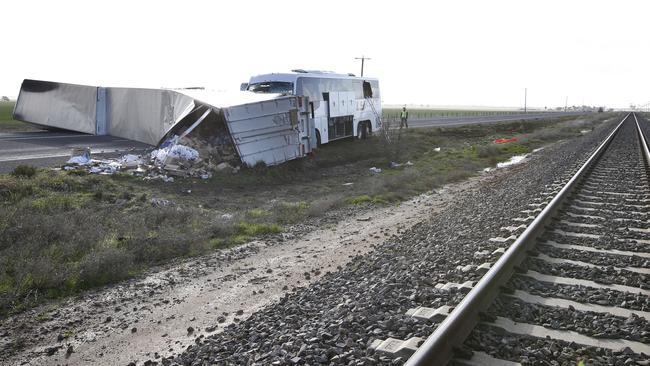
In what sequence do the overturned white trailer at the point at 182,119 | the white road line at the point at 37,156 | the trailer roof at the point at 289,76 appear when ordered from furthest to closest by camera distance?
the trailer roof at the point at 289,76 < the overturned white trailer at the point at 182,119 < the white road line at the point at 37,156

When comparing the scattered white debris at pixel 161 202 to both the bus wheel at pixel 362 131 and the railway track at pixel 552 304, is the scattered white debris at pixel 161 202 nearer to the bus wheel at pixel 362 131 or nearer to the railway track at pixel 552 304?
the railway track at pixel 552 304

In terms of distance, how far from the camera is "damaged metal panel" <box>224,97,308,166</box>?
15.9 m

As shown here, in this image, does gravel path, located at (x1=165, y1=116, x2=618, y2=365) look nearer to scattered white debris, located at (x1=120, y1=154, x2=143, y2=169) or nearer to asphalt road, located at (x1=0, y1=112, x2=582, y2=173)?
scattered white debris, located at (x1=120, y1=154, x2=143, y2=169)

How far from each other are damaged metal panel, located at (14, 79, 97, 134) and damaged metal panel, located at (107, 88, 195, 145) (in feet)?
3.01

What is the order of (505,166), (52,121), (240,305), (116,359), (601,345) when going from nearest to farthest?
1. (601,345)
2. (116,359)
3. (240,305)
4. (505,166)
5. (52,121)

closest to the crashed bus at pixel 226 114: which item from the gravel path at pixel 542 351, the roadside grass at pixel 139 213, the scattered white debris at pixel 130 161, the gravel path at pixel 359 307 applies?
the roadside grass at pixel 139 213

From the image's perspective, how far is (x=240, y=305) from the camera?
613cm

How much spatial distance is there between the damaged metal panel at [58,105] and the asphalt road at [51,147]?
23.3 inches

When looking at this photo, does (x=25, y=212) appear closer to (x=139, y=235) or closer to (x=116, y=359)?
(x=139, y=235)

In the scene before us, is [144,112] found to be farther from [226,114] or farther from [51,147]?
[226,114]

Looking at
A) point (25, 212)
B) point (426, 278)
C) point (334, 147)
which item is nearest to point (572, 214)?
point (426, 278)

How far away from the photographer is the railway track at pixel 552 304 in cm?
367

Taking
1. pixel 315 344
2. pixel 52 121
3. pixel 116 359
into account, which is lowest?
pixel 116 359

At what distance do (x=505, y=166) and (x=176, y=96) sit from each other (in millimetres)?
13813
